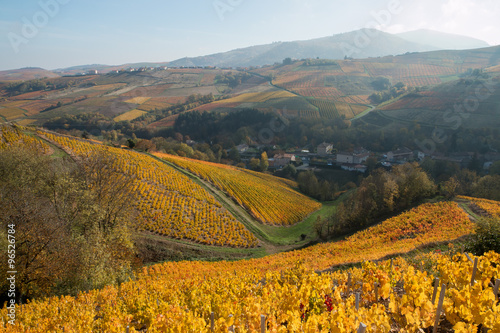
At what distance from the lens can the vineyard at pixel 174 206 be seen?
92.7 ft

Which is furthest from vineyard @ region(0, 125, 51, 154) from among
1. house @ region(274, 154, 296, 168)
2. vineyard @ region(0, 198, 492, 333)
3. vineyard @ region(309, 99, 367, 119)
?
vineyard @ region(309, 99, 367, 119)

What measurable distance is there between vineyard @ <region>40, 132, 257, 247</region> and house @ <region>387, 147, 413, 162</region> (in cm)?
6569

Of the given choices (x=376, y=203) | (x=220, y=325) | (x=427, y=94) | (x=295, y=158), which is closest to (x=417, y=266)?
(x=220, y=325)

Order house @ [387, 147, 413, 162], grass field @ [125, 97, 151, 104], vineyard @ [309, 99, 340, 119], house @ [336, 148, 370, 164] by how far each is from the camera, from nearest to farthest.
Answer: house @ [387, 147, 413, 162]
house @ [336, 148, 370, 164]
vineyard @ [309, 99, 340, 119]
grass field @ [125, 97, 151, 104]

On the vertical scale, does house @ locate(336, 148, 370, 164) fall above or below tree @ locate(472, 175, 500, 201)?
below

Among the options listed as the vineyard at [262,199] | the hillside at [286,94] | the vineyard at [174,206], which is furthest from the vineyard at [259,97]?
the vineyard at [174,206]

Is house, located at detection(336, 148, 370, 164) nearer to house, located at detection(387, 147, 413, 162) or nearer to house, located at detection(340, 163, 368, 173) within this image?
house, located at detection(340, 163, 368, 173)

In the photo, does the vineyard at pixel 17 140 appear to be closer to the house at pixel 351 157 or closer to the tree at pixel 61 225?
the tree at pixel 61 225

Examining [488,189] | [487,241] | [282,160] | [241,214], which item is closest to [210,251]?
[241,214]

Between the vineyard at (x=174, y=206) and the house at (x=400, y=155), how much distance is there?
65685mm

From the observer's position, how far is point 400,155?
263 feet

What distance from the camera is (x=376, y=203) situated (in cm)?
2992

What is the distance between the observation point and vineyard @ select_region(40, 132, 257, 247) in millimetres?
28266

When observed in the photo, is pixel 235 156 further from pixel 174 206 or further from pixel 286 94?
pixel 286 94
